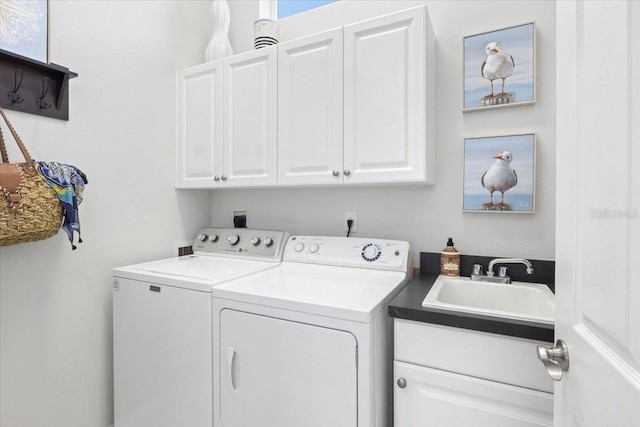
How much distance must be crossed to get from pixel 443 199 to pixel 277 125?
1.01 meters

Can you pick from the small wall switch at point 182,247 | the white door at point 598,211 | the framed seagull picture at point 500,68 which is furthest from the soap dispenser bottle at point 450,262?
the small wall switch at point 182,247

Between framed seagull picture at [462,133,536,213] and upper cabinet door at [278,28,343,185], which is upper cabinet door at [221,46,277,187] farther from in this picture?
framed seagull picture at [462,133,536,213]

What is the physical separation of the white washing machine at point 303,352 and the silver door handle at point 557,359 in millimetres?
508

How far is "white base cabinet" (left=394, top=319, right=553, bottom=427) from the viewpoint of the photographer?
1.04 meters

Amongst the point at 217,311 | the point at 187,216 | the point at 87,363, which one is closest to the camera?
the point at 217,311

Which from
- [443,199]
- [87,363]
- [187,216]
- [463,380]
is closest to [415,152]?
[443,199]

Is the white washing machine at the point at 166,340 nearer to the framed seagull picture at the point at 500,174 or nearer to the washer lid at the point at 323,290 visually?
the washer lid at the point at 323,290

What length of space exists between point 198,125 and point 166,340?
4.30 ft

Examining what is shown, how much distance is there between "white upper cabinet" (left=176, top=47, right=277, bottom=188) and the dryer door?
0.89 meters

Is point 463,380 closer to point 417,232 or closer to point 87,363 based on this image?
point 417,232

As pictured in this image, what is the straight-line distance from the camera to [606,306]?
0.58 m

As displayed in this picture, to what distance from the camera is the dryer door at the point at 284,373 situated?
45.7 inches

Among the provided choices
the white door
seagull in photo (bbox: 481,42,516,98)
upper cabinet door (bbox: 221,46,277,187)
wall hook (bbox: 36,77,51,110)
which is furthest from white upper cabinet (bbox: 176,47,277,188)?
the white door

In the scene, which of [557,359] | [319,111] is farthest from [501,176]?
[557,359]
